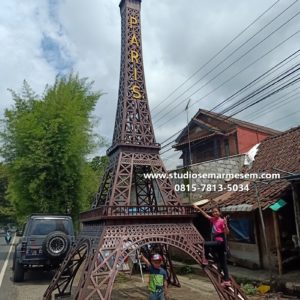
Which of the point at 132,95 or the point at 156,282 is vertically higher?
the point at 132,95

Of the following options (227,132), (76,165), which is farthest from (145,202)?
(227,132)

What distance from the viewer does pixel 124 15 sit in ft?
52.9

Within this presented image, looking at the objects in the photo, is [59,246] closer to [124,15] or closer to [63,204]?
[63,204]

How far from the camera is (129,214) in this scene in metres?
10.1

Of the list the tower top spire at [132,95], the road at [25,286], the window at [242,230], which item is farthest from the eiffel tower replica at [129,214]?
the window at [242,230]

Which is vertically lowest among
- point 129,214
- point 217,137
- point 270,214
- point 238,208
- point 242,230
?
point 129,214

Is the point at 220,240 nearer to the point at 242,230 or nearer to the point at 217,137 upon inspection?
the point at 242,230

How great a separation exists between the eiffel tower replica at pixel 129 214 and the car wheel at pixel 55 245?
3.79 feet

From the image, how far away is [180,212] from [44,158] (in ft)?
35.4

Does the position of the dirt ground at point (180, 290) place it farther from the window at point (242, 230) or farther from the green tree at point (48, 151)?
the green tree at point (48, 151)

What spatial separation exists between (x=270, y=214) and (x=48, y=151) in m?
11.9

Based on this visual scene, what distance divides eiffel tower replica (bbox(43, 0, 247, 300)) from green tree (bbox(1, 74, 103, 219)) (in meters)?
6.20

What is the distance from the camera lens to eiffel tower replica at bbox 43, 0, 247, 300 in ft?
29.7

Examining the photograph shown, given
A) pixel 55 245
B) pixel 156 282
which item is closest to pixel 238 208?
pixel 156 282
